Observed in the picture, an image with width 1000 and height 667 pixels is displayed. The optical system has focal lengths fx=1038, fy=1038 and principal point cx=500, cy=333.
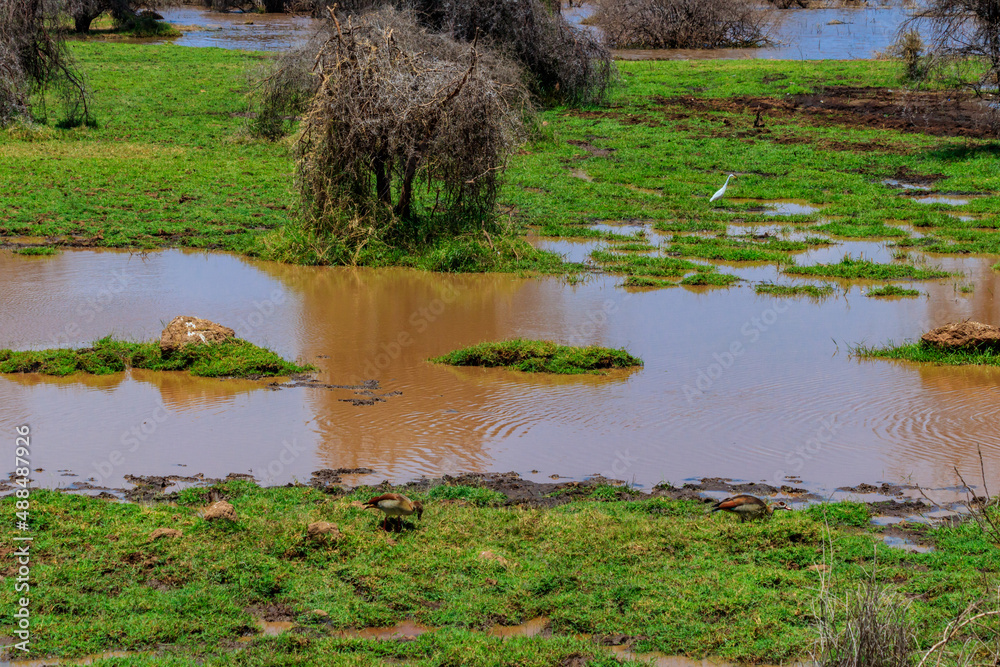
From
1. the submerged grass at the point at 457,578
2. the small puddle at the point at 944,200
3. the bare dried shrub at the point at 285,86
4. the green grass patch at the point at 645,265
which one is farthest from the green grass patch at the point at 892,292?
the bare dried shrub at the point at 285,86

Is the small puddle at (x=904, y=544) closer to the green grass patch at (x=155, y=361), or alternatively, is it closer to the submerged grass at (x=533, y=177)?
the green grass patch at (x=155, y=361)

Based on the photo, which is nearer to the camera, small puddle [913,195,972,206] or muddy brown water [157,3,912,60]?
small puddle [913,195,972,206]

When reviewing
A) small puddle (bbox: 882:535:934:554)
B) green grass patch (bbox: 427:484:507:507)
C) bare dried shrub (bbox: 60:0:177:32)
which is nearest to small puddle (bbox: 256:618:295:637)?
green grass patch (bbox: 427:484:507:507)

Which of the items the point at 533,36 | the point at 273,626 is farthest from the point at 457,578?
the point at 533,36

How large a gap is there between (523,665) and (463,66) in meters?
11.5

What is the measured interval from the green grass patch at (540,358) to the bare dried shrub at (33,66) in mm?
17052

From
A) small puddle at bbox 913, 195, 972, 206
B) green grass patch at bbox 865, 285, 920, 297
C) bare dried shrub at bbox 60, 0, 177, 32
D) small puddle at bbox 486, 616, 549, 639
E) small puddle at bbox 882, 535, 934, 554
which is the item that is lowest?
small puddle at bbox 486, 616, 549, 639

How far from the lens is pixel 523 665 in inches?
204

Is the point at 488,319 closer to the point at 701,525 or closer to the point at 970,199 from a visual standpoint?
the point at 701,525

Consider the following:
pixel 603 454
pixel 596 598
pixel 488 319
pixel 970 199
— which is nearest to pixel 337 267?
pixel 488 319

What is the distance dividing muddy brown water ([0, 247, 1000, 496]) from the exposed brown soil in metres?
13.2

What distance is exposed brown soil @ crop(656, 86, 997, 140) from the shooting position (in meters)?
26.7

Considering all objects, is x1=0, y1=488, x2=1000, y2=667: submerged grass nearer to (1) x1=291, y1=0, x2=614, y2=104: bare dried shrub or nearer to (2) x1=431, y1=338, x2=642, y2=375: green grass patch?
(2) x1=431, y1=338, x2=642, y2=375: green grass patch

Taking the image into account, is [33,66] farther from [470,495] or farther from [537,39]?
[470,495]
